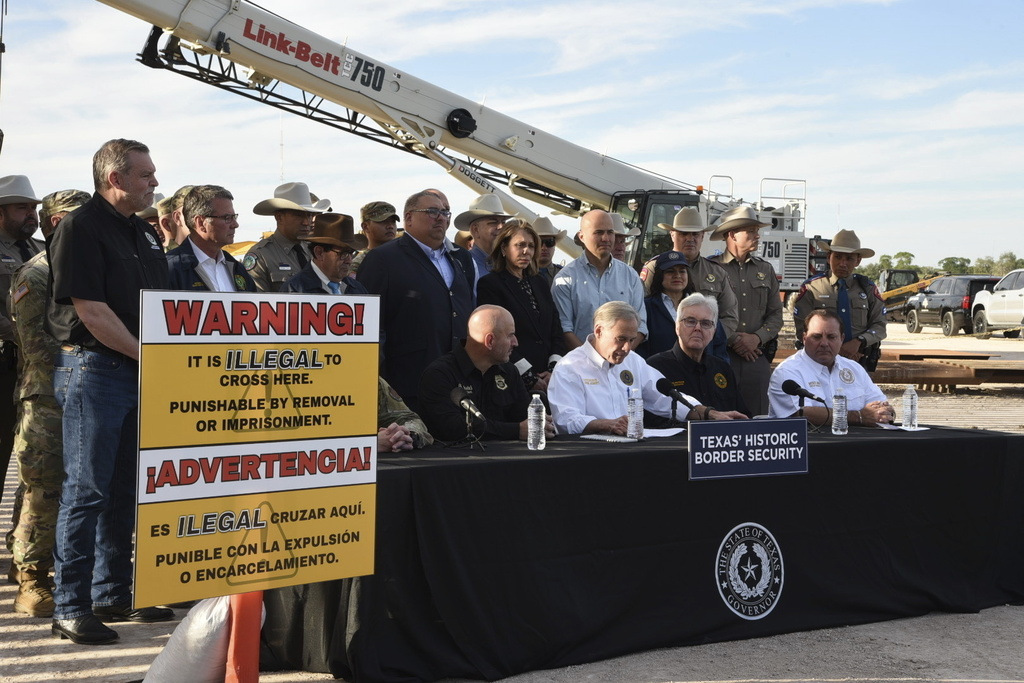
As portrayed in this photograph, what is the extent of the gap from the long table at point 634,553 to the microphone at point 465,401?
0.18 metres

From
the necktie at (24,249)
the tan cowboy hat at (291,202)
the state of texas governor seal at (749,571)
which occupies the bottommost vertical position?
the state of texas governor seal at (749,571)

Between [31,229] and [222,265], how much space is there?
1543 mm

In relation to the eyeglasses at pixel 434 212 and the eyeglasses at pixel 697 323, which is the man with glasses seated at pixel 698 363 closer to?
the eyeglasses at pixel 697 323

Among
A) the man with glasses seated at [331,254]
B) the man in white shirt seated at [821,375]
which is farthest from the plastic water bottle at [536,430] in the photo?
the man in white shirt seated at [821,375]

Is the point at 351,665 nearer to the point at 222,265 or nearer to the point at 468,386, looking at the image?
the point at 468,386

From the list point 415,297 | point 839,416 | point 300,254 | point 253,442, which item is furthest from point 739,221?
point 253,442

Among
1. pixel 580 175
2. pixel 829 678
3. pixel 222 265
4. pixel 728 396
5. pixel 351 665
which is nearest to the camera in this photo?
pixel 351 665

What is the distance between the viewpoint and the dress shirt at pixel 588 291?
6.36 meters

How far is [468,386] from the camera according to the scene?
4633mm

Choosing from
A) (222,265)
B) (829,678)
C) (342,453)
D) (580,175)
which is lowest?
(829,678)

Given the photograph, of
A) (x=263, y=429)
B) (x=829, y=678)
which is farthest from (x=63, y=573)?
(x=829, y=678)

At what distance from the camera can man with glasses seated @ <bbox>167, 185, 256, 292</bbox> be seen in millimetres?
4785

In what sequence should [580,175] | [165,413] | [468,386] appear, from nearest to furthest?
1. [165,413]
2. [468,386]
3. [580,175]

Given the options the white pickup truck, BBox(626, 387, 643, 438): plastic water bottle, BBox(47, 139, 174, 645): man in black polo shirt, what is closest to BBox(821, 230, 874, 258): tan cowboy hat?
BBox(626, 387, 643, 438): plastic water bottle
